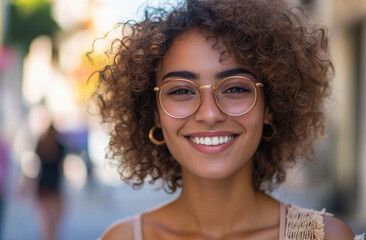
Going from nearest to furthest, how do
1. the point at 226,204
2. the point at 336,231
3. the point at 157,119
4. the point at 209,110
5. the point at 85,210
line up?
the point at 209,110 → the point at 336,231 → the point at 226,204 → the point at 157,119 → the point at 85,210

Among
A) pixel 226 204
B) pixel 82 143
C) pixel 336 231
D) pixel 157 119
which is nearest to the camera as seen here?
pixel 336 231

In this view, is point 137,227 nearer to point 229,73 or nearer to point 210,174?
point 210,174

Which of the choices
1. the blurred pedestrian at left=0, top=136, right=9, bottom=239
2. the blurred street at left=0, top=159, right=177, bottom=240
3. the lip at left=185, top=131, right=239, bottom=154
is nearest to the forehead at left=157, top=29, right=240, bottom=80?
the lip at left=185, top=131, right=239, bottom=154

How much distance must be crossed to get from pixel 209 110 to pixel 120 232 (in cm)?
83

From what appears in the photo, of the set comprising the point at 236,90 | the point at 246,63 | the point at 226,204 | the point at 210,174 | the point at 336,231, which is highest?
the point at 246,63

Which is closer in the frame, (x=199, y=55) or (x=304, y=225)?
(x=199, y=55)

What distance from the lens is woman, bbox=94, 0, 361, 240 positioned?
240 cm

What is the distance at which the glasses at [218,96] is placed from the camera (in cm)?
238

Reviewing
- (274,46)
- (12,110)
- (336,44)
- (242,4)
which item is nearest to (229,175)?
(274,46)

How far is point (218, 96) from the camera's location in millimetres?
2377

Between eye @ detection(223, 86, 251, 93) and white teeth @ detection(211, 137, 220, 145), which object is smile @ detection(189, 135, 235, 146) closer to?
white teeth @ detection(211, 137, 220, 145)

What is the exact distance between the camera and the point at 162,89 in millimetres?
2498

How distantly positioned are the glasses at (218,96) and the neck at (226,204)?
0.39 meters

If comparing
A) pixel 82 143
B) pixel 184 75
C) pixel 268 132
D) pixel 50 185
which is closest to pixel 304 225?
pixel 268 132
